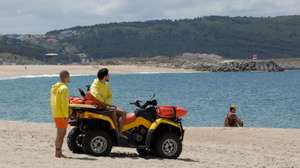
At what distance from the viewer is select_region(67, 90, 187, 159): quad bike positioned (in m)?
13.5

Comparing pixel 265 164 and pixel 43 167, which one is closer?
pixel 43 167

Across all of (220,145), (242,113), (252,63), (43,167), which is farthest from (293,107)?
(252,63)

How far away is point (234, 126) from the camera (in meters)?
22.9

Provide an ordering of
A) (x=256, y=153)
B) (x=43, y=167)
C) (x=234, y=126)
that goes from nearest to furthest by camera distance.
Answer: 1. (x=43, y=167)
2. (x=256, y=153)
3. (x=234, y=126)

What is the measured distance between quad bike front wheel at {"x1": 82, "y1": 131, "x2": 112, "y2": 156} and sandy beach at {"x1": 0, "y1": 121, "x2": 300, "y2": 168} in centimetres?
19

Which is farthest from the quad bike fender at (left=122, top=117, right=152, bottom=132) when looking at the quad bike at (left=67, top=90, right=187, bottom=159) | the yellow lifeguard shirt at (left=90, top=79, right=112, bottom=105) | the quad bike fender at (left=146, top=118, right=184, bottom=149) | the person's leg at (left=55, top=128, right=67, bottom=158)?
the person's leg at (left=55, top=128, right=67, bottom=158)

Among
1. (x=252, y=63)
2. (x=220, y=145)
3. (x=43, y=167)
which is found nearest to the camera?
(x=43, y=167)

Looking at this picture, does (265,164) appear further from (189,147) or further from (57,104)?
(57,104)

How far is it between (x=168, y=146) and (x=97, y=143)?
1340mm

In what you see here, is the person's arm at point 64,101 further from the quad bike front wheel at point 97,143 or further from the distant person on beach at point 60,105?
the quad bike front wheel at point 97,143

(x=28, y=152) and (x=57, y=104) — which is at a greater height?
(x=57, y=104)

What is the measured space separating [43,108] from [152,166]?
29.0m

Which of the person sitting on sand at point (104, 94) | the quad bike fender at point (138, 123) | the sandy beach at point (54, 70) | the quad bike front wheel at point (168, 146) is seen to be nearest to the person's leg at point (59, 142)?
the person sitting on sand at point (104, 94)

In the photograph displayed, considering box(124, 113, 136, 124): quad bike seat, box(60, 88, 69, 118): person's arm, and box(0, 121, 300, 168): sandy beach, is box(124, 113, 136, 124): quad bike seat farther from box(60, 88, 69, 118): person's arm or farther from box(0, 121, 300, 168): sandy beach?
box(60, 88, 69, 118): person's arm
